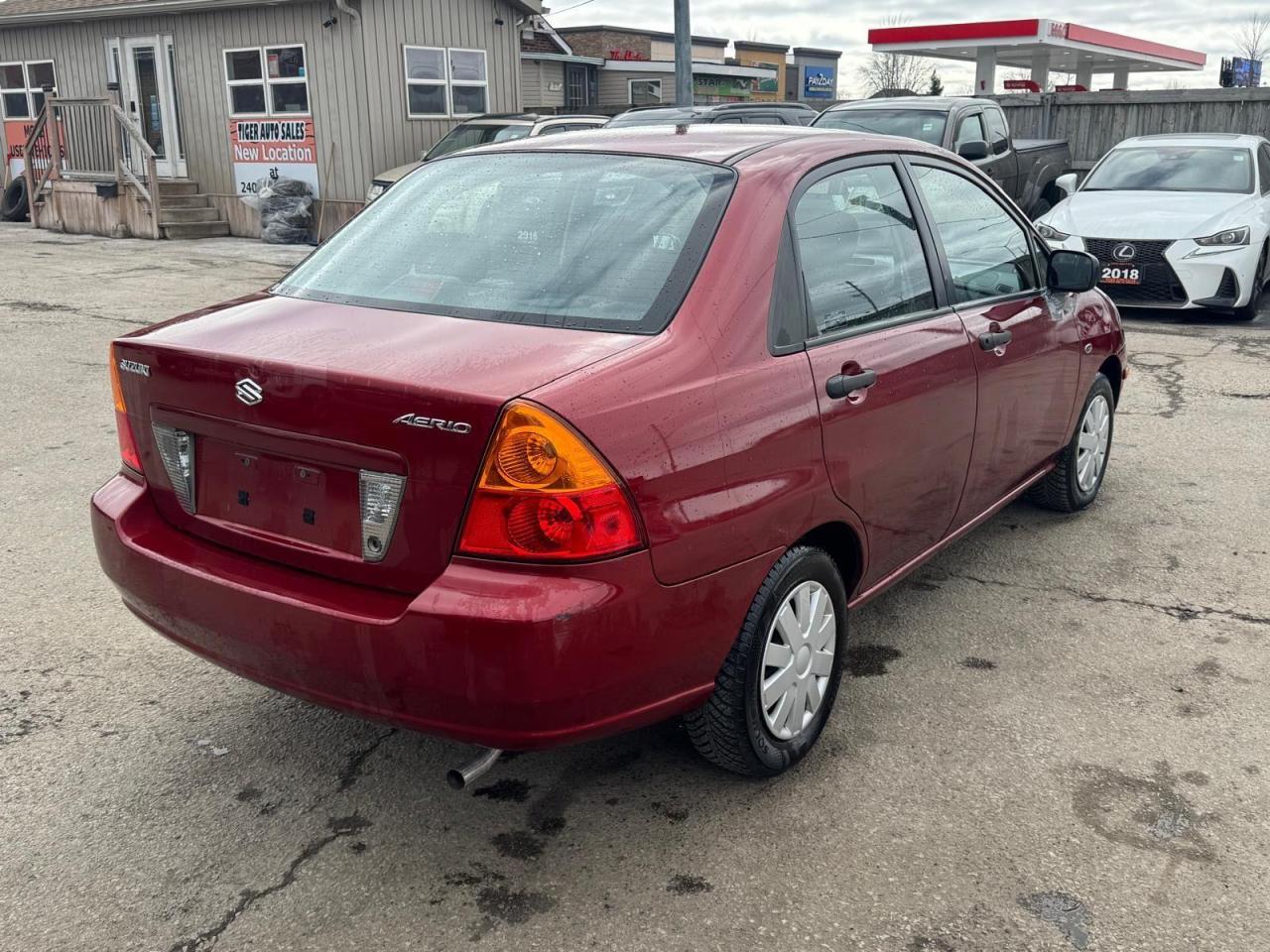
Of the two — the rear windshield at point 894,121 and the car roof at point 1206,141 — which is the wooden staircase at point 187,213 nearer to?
the rear windshield at point 894,121

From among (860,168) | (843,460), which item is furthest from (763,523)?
(860,168)

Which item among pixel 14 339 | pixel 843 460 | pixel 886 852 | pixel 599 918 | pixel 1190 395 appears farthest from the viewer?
pixel 14 339

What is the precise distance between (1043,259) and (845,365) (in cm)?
185

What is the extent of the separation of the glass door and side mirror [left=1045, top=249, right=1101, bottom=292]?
715 inches

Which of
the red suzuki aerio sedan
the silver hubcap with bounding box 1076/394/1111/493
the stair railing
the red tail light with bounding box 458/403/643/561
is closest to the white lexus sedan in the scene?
the silver hubcap with bounding box 1076/394/1111/493

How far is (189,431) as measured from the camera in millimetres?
2857

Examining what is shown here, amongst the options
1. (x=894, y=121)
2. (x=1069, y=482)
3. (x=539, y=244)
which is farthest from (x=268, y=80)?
(x=539, y=244)

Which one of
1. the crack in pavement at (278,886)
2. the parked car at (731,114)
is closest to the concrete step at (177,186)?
the parked car at (731,114)

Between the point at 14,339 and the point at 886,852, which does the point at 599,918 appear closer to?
the point at 886,852

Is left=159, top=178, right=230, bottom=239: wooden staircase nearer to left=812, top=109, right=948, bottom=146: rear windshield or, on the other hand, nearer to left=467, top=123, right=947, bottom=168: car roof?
left=812, top=109, right=948, bottom=146: rear windshield

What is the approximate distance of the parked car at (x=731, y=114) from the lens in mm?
13188

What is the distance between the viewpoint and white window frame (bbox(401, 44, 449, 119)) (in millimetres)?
18453

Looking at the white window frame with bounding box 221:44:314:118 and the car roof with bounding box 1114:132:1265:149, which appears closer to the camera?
the car roof with bounding box 1114:132:1265:149

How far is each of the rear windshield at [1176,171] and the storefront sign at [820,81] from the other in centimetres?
5038
